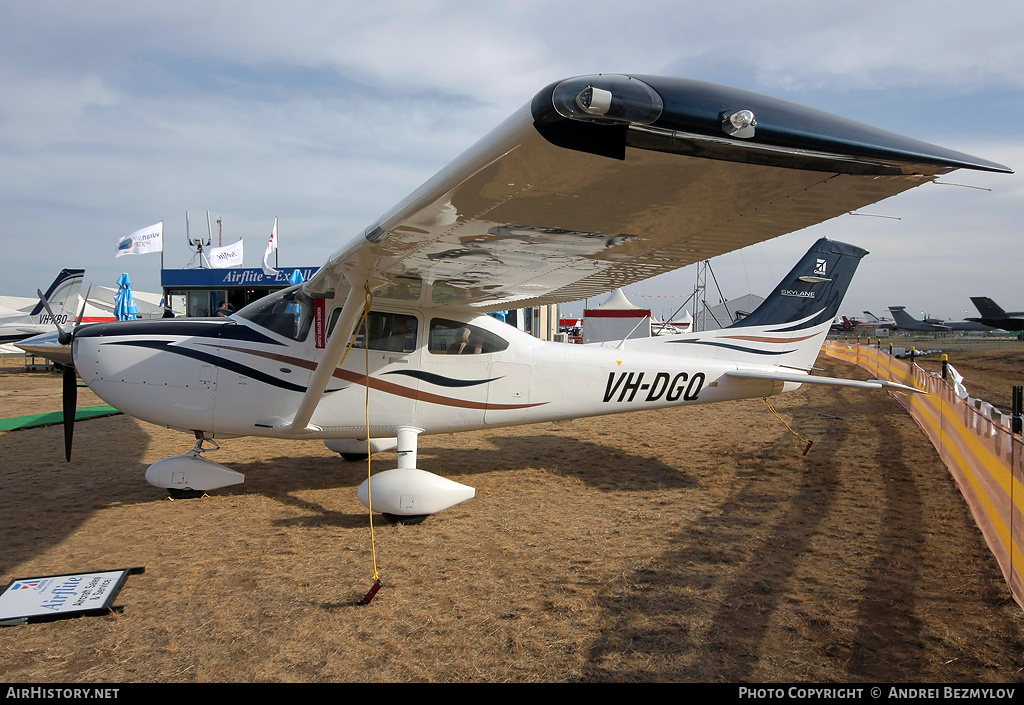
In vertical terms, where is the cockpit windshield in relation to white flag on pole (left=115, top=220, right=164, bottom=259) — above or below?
below

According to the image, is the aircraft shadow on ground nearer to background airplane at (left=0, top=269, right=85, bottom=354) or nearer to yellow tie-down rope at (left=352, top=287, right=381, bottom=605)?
yellow tie-down rope at (left=352, top=287, right=381, bottom=605)

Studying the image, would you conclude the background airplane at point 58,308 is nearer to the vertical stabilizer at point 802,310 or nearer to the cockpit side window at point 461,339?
the cockpit side window at point 461,339

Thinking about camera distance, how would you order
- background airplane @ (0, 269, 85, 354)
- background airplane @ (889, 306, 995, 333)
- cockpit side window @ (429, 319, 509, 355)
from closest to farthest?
cockpit side window @ (429, 319, 509, 355)
background airplane @ (0, 269, 85, 354)
background airplane @ (889, 306, 995, 333)

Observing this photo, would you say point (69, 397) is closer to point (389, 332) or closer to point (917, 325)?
point (389, 332)

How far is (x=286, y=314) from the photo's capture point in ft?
18.8

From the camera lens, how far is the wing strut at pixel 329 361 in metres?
4.59

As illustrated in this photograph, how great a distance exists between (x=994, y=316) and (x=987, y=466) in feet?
146

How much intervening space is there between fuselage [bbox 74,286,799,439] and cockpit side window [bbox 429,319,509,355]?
11 mm

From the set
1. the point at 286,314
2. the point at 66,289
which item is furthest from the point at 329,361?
the point at 66,289

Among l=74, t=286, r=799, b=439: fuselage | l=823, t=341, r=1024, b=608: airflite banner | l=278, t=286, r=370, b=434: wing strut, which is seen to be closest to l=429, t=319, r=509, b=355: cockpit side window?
l=74, t=286, r=799, b=439: fuselage

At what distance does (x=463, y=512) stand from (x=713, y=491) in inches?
106

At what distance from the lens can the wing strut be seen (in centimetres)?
459
